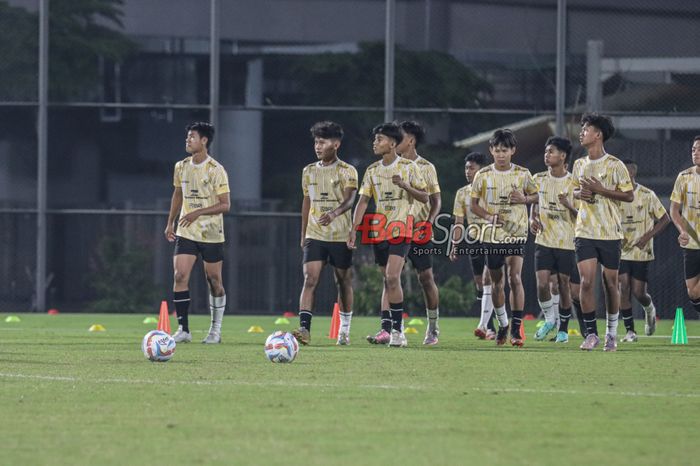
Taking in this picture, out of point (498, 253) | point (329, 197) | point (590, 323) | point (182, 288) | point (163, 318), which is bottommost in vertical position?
point (163, 318)

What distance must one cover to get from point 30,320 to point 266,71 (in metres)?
6.42

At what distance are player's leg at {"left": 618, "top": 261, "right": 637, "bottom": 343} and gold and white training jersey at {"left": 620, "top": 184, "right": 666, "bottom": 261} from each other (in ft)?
0.57

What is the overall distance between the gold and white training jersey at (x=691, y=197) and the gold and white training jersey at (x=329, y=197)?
12.5ft

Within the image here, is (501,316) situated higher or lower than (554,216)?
lower

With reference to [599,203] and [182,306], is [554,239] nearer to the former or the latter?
[599,203]

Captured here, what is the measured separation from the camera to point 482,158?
18062 mm

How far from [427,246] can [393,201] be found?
2.40ft

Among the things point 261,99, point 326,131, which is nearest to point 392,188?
point 326,131

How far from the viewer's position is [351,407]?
28.5 feet

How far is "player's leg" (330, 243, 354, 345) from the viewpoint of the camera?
1487 centimetres

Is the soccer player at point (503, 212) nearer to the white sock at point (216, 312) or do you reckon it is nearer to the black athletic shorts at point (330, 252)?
the black athletic shorts at point (330, 252)

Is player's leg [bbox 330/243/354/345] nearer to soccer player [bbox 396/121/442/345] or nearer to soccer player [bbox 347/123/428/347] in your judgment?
soccer player [bbox 347/123/428/347]

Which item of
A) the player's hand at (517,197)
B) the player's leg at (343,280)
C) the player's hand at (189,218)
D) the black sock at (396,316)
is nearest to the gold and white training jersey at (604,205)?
the player's hand at (517,197)

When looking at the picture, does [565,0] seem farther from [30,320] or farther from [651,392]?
[651,392]
